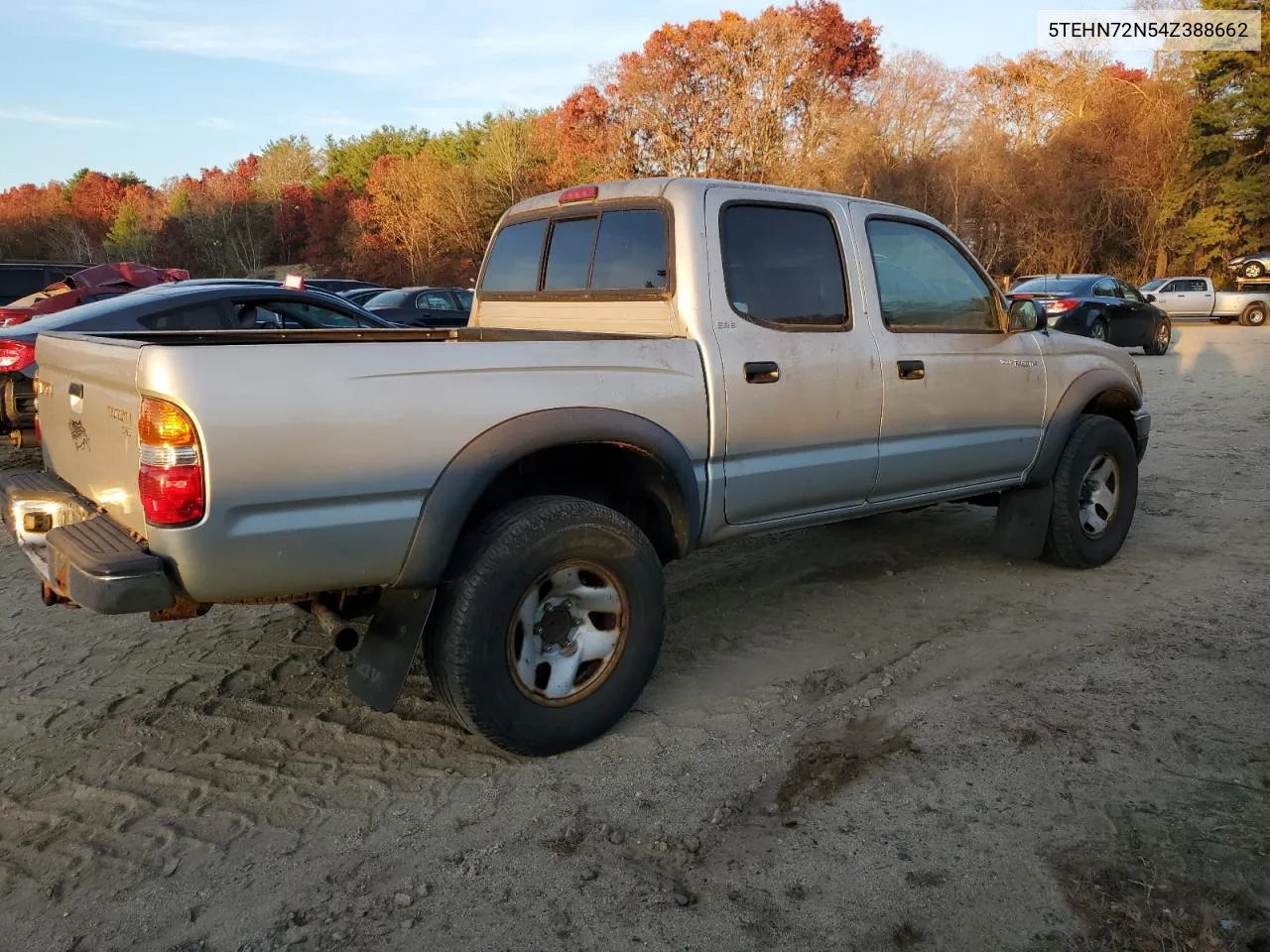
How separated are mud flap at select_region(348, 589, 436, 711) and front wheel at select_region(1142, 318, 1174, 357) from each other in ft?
60.9

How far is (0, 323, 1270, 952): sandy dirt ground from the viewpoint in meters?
2.48

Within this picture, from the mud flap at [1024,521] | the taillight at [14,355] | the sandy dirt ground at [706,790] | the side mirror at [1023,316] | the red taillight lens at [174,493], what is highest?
the side mirror at [1023,316]

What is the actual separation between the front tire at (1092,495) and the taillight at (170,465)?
4334 mm

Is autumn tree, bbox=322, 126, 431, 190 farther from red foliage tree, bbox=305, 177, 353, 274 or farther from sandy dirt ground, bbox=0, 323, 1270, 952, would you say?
sandy dirt ground, bbox=0, 323, 1270, 952

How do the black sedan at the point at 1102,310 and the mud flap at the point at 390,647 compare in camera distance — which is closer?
the mud flap at the point at 390,647

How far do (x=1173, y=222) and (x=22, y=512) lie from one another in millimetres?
40136

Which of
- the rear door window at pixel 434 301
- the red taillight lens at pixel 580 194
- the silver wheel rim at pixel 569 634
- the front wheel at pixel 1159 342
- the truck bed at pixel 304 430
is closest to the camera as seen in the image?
the truck bed at pixel 304 430

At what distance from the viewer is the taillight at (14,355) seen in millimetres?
7352

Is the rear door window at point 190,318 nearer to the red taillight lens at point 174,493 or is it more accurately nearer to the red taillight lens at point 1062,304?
the red taillight lens at point 174,493

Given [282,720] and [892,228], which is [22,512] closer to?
[282,720]

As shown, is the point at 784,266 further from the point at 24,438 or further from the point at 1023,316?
the point at 24,438

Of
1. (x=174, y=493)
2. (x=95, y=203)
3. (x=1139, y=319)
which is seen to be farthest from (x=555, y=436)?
(x=95, y=203)

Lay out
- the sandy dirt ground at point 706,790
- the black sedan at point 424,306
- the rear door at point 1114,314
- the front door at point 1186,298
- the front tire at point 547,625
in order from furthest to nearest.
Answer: the front door at point 1186,298 < the rear door at point 1114,314 < the black sedan at point 424,306 < the front tire at point 547,625 < the sandy dirt ground at point 706,790

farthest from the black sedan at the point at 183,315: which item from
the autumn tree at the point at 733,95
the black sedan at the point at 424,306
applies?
the autumn tree at the point at 733,95
